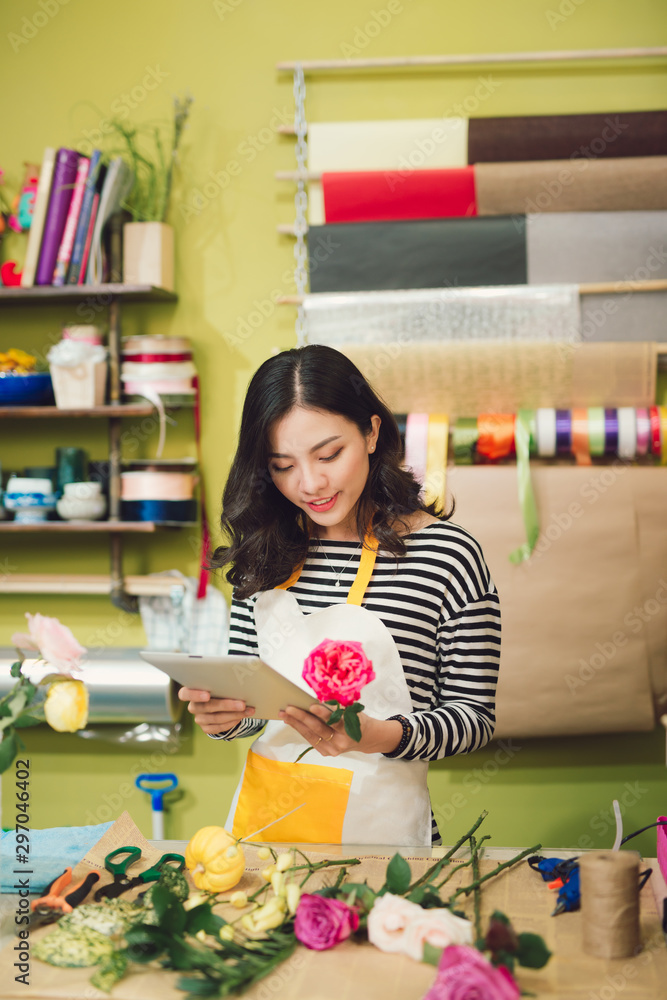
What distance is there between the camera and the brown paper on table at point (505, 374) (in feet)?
7.52

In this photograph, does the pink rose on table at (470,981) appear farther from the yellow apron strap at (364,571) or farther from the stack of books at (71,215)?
the stack of books at (71,215)

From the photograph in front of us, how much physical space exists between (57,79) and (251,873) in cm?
233

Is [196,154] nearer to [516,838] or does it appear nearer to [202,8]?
[202,8]

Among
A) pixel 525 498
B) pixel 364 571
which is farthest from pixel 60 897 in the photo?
pixel 525 498

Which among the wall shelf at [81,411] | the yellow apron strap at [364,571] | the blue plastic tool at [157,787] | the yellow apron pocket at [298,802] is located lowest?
the blue plastic tool at [157,787]

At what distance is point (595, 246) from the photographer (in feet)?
7.59

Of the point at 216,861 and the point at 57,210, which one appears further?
the point at 57,210

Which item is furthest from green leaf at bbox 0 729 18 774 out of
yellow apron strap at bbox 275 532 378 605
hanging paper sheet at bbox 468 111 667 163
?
hanging paper sheet at bbox 468 111 667 163

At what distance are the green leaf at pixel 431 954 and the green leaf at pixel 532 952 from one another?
0.08 metres

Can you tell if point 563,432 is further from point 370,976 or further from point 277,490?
point 370,976

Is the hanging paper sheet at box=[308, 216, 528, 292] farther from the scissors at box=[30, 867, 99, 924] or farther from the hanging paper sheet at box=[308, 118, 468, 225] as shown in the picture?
the scissors at box=[30, 867, 99, 924]

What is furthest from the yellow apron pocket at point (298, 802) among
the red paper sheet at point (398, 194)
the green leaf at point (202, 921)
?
the red paper sheet at point (398, 194)

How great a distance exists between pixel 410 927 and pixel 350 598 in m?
0.63

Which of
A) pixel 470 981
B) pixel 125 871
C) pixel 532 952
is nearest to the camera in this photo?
pixel 470 981
